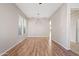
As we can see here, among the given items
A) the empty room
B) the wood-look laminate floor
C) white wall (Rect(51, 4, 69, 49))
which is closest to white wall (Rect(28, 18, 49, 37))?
the empty room

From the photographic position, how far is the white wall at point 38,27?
15047 mm

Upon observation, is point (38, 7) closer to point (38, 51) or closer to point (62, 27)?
point (62, 27)

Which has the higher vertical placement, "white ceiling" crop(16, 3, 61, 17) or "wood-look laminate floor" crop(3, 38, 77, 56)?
"white ceiling" crop(16, 3, 61, 17)

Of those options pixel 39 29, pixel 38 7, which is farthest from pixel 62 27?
pixel 39 29

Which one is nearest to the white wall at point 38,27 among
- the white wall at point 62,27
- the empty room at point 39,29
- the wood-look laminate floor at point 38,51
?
the empty room at point 39,29

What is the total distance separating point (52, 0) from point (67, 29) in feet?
11.3

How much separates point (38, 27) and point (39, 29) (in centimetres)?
26

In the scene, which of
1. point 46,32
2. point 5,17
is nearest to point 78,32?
point 5,17

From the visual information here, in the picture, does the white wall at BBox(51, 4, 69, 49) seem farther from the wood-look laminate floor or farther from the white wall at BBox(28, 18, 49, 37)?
the white wall at BBox(28, 18, 49, 37)

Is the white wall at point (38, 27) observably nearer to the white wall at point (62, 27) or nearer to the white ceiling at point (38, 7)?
the white ceiling at point (38, 7)

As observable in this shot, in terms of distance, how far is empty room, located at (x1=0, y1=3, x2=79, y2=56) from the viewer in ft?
16.4

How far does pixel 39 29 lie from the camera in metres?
15.2

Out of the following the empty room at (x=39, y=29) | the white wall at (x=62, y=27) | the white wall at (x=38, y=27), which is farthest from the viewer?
the white wall at (x=38, y=27)

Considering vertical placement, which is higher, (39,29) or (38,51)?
(39,29)
